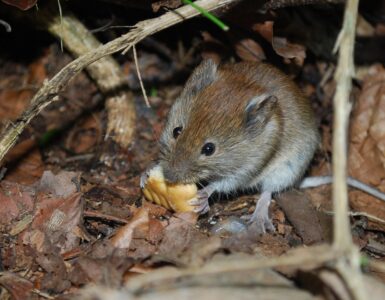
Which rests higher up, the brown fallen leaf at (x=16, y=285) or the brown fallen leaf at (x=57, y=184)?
the brown fallen leaf at (x=57, y=184)

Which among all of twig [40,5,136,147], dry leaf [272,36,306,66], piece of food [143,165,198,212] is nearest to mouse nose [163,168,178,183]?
piece of food [143,165,198,212]

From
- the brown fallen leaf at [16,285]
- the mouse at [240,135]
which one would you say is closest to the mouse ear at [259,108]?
the mouse at [240,135]

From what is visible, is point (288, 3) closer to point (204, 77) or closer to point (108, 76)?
point (204, 77)

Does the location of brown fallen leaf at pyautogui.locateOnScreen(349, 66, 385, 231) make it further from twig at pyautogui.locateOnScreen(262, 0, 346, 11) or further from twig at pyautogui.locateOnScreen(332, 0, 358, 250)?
twig at pyautogui.locateOnScreen(332, 0, 358, 250)

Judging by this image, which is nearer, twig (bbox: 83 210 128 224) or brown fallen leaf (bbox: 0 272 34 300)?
brown fallen leaf (bbox: 0 272 34 300)

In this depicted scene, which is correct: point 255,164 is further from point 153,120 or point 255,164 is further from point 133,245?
point 153,120

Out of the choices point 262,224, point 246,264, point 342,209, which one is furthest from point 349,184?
point 246,264

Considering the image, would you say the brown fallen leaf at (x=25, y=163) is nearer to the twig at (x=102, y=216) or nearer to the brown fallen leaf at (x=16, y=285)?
the twig at (x=102, y=216)

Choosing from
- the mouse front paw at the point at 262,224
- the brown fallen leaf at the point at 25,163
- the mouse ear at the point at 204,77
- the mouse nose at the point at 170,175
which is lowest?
the brown fallen leaf at the point at 25,163
